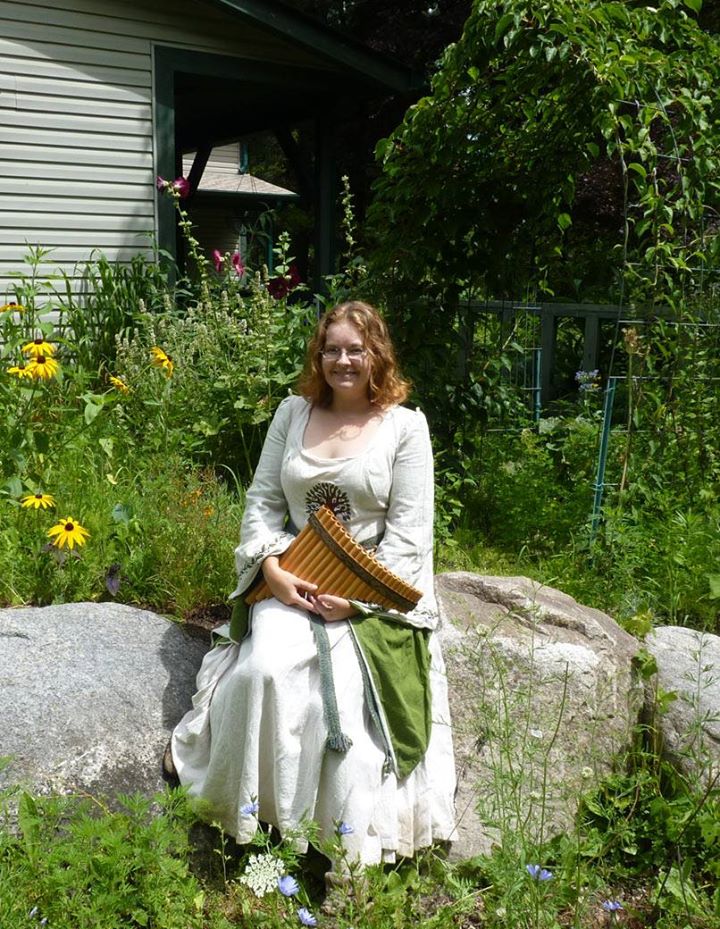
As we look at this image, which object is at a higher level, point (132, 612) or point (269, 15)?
point (269, 15)

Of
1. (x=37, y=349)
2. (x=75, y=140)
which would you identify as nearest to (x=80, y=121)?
(x=75, y=140)

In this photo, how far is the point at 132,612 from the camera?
10.8ft

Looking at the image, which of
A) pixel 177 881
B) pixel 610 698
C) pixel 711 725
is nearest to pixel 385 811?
pixel 177 881

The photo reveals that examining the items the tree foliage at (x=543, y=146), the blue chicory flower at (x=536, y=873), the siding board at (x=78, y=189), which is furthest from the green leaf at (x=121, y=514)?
the siding board at (x=78, y=189)

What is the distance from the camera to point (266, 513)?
9.96 ft

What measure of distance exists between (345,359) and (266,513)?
561 mm

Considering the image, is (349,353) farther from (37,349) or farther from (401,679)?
(37,349)

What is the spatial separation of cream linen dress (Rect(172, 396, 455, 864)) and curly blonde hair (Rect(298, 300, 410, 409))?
7 cm

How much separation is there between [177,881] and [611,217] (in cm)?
1222

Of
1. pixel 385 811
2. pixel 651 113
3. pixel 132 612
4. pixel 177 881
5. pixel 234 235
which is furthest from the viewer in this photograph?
pixel 234 235

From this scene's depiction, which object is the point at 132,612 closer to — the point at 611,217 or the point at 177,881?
the point at 177,881

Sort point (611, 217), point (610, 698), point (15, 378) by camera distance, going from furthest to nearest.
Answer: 1. point (611, 217)
2. point (15, 378)
3. point (610, 698)

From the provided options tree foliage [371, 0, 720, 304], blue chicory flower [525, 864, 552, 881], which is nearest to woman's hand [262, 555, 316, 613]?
blue chicory flower [525, 864, 552, 881]

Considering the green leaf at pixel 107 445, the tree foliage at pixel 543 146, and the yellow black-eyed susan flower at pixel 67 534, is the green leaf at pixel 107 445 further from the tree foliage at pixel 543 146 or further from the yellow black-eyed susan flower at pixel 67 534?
the tree foliage at pixel 543 146
